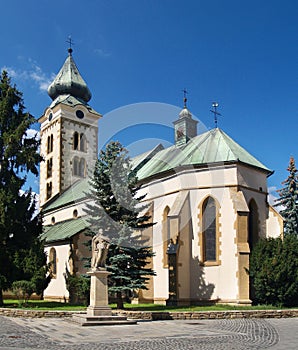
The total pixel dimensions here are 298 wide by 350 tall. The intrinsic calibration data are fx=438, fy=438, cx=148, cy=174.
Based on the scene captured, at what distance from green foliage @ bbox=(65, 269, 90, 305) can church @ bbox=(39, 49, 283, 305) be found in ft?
2.50

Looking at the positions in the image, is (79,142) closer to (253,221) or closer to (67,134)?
(67,134)

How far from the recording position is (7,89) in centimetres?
2558

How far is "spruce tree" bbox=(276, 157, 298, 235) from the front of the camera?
4207 cm

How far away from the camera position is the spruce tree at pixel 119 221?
21.7m

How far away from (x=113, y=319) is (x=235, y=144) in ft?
51.6

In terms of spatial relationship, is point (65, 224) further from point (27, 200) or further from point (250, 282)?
point (250, 282)

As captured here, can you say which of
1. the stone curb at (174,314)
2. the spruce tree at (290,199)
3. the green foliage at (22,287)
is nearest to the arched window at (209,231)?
the stone curb at (174,314)

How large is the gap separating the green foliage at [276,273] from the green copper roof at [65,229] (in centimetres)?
1130

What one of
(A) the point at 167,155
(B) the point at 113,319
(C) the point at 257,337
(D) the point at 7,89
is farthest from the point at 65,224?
(C) the point at 257,337

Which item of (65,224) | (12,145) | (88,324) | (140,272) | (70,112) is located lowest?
(88,324)

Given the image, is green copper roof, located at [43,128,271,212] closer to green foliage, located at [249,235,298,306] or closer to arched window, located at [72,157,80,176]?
green foliage, located at [249,235,298,306]

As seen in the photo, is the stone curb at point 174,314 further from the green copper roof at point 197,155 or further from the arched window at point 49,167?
the arched window at point 49,167

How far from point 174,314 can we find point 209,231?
8.28 metres

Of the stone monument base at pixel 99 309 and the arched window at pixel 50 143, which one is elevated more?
the arched window at pixel 50 143
